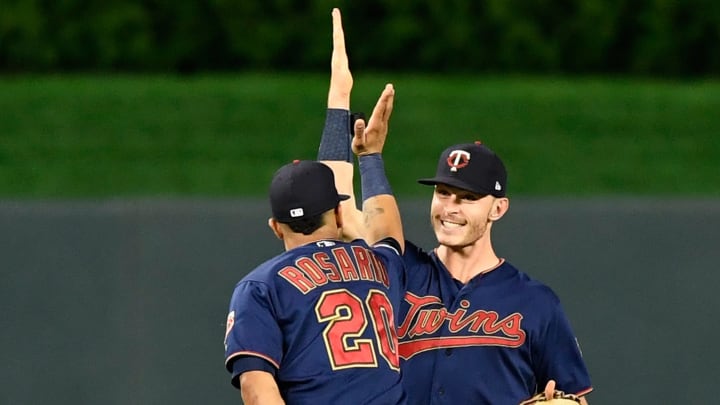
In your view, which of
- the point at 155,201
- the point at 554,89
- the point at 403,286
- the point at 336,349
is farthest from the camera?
the point at 554,89

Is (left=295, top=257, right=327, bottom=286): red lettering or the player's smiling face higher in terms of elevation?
the player's smiling face

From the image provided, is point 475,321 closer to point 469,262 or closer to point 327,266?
point 469,262

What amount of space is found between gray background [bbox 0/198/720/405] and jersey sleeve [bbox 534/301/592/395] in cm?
260

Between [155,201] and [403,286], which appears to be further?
[155,201]

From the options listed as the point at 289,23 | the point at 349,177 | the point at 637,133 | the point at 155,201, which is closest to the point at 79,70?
the point at 289,23

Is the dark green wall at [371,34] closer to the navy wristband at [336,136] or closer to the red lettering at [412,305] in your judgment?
the navy wristband at [336,136]

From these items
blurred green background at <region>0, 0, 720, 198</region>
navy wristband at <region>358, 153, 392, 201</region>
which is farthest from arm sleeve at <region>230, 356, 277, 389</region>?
blurred green background at <region>0, 0, 720, 198</region>

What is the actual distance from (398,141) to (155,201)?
199 cm

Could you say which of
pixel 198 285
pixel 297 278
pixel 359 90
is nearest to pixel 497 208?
pixel 297 278

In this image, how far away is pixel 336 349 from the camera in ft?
12.7

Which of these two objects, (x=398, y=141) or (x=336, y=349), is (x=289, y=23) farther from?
(x=336, y=349)

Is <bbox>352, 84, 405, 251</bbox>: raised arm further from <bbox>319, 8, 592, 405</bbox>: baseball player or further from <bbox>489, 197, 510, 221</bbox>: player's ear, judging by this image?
<bbox>489, 197, 510, 221</bbox>: player's ear

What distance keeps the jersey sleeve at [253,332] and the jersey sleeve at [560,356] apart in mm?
931

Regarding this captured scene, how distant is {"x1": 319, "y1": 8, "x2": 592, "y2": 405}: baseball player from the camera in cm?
433
